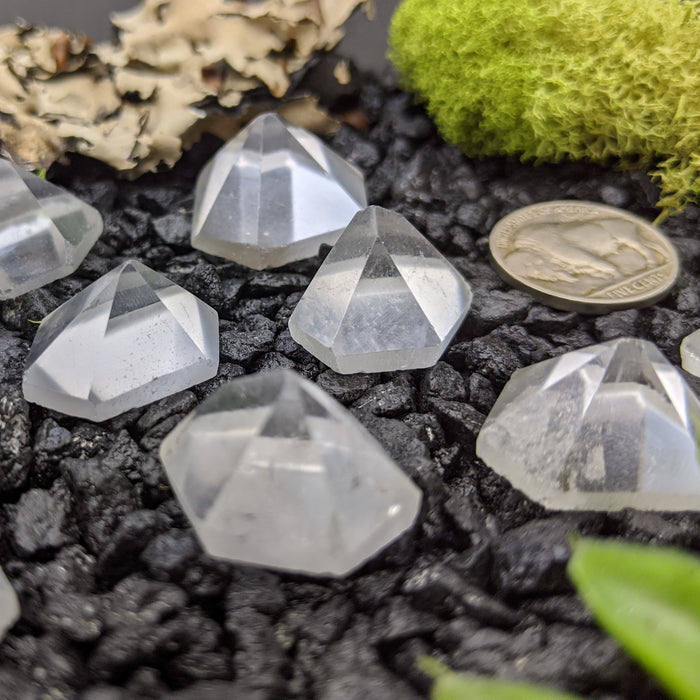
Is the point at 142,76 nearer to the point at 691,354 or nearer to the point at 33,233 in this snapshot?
the point at 33,233

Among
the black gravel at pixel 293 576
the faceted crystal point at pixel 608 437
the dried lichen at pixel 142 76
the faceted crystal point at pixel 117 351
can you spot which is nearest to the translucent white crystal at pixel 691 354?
the black gravel at pixel 293 576

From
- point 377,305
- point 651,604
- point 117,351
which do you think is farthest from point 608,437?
point 117,351

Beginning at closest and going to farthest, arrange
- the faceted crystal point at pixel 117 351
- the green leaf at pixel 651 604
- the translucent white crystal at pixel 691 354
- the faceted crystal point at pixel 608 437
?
the green leaf at pixel 651 604 → the faceted crystal point at pixel 608 437 → the faceted crystal point at pixel 117 351 → the translucent white crystal at pixel 691 354

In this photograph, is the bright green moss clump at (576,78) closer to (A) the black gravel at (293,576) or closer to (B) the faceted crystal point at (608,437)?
(A) the black gravel at (293,576)

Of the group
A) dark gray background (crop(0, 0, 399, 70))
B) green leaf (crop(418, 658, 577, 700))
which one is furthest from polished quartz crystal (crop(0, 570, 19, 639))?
dark gray background (crop(0, 0, 399, 70))

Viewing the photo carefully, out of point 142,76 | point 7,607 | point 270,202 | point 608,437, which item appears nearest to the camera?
point 7,607

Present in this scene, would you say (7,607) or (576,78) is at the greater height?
(576,78)
